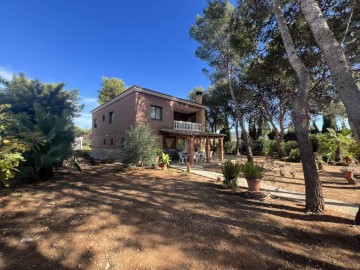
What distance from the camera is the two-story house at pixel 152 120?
56.4 feet

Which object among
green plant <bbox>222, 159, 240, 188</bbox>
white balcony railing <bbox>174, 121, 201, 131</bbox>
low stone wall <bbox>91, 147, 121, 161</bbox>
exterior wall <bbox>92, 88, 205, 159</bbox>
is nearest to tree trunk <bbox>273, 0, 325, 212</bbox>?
green plant <bbox>222, 159, 240, 188</bbox>

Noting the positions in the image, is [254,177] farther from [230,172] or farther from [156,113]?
[156,113]

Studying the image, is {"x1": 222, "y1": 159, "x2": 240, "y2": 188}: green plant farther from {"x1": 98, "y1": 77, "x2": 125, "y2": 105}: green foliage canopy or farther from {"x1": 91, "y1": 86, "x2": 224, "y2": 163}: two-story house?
{"x1": 98, "y1": 77, "x2": 125, "y2": 105}: green foliage canopy

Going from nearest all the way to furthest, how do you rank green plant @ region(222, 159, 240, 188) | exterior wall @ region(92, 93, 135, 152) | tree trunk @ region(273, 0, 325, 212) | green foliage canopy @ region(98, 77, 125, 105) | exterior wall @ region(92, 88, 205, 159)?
1. tree trunk @ region(273, 0, 325, 212)
2. green plant @ region(222, 159, 240, 188)
3. exterior wall @ region(92, 88, 205, 159)
4. exterior wall @ region(92, 93, 135, 152)
5. green foliage canopy @ region(98, 77, 125, 105)

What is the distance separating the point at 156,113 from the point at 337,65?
51.8ft

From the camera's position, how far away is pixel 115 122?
2023 centimetres

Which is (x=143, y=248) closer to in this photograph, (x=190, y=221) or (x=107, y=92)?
(x=190, y=221)

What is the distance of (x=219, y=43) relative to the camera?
1563cm

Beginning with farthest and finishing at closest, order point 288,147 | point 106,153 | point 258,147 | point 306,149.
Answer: point 258,147 < point 288,147 < point 106,153 < point 306,149

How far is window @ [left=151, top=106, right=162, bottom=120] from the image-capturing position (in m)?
18.5

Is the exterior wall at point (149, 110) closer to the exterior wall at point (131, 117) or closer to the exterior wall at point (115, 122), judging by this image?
the exterior wall at point (131, 117)

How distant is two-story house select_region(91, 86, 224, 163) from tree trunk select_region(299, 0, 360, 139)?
11723 millimetres

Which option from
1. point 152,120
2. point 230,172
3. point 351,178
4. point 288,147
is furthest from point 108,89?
point 351,178

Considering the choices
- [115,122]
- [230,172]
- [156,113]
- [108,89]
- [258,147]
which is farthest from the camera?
[108,89]
